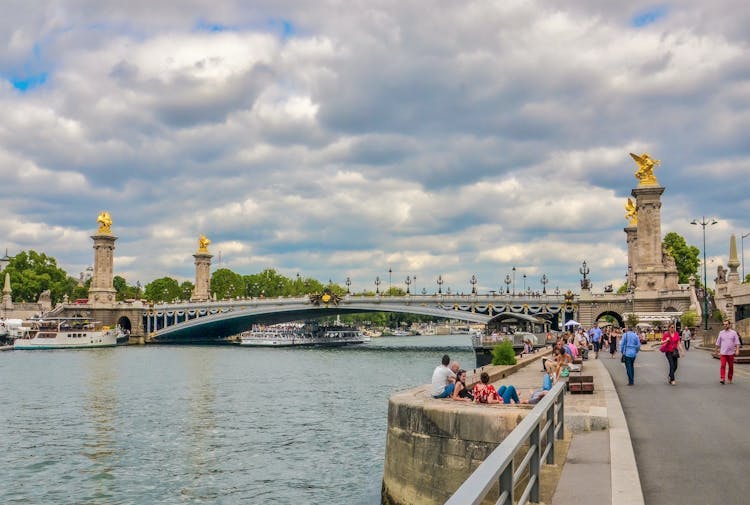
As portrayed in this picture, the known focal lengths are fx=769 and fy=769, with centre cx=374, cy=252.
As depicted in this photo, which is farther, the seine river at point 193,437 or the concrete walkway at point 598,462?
the seine river at point 193,437

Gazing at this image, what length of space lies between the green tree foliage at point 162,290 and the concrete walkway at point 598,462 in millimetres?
164520

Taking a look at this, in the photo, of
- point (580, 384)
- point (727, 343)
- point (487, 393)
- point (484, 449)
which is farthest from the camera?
point (727, 343)

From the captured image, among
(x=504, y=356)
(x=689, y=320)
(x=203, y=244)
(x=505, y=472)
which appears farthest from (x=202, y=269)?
(x=505, y=472)

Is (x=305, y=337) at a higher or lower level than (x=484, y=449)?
lower

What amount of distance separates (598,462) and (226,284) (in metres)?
163

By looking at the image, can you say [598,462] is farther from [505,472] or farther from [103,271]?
[103,271]

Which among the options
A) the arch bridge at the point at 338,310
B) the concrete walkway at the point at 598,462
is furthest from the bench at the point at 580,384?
the arch bridge at the point at 338,310

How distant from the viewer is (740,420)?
567 inches

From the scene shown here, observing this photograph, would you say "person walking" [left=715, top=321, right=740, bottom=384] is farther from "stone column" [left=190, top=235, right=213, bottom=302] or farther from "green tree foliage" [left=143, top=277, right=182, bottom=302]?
"green tree foliage" [left=143, top=277, right=182, bottom=302]

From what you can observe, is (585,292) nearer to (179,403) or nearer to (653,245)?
Result: (653,245)

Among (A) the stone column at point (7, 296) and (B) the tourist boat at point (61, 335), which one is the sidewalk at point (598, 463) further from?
(A) the stone column at point (7, 296)

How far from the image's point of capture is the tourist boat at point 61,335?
10088 centimetres

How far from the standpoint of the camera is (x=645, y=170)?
88062 millimetres

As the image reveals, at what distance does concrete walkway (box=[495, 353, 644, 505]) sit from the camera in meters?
8.21
